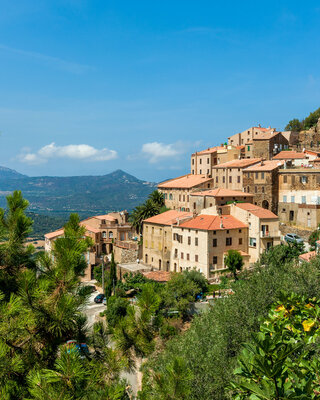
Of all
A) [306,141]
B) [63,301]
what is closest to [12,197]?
[63,301]

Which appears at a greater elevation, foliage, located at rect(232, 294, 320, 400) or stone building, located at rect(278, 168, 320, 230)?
stone building, located at rect(278, 168, 320, 230)

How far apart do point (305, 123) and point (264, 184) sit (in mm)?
44202

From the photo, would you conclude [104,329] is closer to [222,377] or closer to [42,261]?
[42,261]

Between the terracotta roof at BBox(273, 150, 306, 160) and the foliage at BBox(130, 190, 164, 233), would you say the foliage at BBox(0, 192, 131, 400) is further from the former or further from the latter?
the terracotta roof at BBox(273, 150, 306, 160)

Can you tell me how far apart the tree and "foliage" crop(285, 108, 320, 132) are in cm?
5390

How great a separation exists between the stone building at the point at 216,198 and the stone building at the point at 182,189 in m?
4.25

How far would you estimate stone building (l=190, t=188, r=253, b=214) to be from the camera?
52031 mm

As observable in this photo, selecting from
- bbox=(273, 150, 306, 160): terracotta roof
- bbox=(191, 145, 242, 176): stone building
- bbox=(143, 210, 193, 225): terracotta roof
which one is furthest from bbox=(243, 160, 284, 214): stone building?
bbox=(191, 145, 242, 176): stone building

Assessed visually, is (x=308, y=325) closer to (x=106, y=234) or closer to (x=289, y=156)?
(x=106, y=234)

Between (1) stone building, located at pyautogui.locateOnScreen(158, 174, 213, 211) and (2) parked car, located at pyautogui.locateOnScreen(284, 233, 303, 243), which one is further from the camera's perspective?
(1) stone building, located at pyautogui.locateOnScreen(158, 174, 213, 211)

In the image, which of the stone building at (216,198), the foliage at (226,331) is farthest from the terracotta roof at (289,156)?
the foliage at (226,331)

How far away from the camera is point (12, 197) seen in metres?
8.84

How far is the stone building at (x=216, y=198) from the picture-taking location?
52.0m

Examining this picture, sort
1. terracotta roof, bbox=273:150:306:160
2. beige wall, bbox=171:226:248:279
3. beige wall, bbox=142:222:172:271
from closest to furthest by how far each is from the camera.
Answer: beige wall, bbox=171:226:248:279 → beige wall, bbox=142:222:172:271 → terracotta roof, bbox=273:150:306:160
